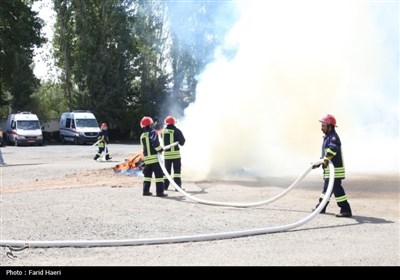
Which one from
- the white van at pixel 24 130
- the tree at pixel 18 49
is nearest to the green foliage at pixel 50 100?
the tree at pixel 18 49

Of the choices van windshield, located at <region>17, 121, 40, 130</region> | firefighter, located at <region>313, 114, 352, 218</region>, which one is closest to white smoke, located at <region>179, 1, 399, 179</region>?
firefighter, located at <region>313, 114, 352, 218</region>

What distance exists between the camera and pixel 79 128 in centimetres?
3344

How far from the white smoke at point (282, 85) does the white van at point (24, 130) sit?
18.8 meters

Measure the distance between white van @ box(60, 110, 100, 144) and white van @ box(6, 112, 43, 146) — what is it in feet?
7.18

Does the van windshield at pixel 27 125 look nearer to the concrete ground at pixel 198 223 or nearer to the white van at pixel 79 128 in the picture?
the white van at pixel 79 128

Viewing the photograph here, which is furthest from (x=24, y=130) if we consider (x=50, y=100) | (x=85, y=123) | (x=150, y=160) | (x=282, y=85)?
(x=150, y=160)

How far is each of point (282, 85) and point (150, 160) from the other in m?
6.66

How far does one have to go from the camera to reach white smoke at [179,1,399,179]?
14695 millimetres

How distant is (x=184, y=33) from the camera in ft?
64.5

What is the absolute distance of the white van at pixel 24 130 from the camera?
104 feet

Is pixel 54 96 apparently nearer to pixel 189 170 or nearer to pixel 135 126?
pixel 135 126

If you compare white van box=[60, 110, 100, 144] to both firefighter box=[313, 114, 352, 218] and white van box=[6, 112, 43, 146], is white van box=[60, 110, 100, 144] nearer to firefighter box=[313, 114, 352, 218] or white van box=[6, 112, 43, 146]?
white van box=[6, 112, 43, 146]

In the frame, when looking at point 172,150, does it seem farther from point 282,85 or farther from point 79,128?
point 79,128

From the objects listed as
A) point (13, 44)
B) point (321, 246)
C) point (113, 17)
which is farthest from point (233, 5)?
point (13, 44)
